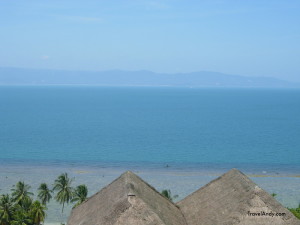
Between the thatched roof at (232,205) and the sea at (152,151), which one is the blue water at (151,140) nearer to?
the sea at (152,151)

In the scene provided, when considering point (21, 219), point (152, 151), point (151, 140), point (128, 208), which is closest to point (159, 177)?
point (152, 151)

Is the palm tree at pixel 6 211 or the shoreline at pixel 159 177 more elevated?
the palm tree at pixel 6 211

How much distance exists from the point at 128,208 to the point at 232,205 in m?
4.82

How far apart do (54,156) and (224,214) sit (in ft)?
181

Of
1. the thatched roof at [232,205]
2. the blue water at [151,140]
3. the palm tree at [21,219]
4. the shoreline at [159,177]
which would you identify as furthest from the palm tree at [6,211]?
the blue water at [151,140]

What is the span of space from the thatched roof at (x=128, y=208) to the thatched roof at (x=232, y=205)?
823 mm

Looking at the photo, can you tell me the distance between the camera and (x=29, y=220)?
25.1m

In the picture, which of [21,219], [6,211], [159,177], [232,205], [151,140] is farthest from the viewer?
[151,140]

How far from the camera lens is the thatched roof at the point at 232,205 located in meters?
16.1

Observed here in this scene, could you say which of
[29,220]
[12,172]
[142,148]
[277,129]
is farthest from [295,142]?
[29,220]

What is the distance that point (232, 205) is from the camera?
17172 mm

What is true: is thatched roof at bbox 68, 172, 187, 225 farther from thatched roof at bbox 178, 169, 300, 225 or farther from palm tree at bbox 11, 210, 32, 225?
palm tree at bbox 11, 210, 32, 225

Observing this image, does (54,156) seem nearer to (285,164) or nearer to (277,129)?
(285,164)

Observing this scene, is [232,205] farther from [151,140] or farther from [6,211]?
[151,140]
